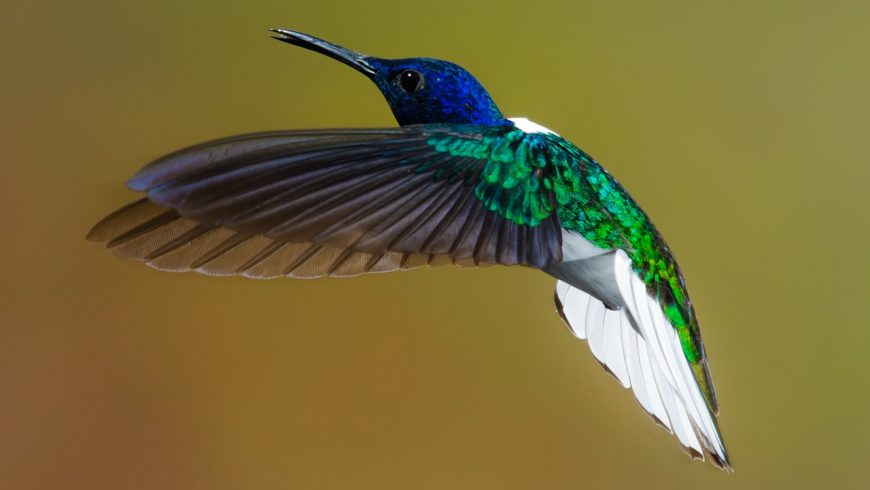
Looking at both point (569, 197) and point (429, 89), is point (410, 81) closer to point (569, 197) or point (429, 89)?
point (429, 89)

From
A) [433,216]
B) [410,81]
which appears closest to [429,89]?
[410,81]

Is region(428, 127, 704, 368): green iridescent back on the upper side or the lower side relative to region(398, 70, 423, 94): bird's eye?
lower

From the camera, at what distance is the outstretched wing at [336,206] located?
0.32m

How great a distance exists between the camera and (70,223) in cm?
106

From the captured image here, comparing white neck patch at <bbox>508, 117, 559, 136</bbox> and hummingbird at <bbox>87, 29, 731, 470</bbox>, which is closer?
hummingbird at <bbox>87, 29, 731, 470</bbox>

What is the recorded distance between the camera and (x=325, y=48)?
1.47ft

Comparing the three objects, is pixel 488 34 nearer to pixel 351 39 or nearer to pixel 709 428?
pixel 351 39

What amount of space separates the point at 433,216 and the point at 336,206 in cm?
5

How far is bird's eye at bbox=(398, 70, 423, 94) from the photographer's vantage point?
486 mm

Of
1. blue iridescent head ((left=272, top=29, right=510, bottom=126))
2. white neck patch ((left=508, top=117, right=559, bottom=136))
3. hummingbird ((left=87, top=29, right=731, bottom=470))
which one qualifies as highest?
blue iridescent head ((left=272, top=29, right=510, bottom=126))

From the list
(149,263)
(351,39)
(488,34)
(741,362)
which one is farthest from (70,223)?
(741,362)

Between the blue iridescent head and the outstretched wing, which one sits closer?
the outstretched wing

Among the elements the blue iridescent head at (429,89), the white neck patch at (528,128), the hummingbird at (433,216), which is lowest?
the hummingbird at (433,216)

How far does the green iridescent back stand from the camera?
1.36 feet
